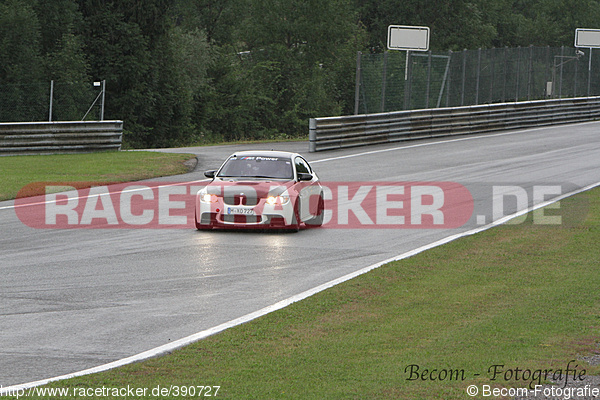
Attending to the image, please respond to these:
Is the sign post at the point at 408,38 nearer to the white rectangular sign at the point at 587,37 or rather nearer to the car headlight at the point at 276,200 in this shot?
the white rectangular sign at the point at 587,37

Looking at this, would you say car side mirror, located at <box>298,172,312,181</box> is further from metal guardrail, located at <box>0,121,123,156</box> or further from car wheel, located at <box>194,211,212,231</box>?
metal guardrail, located at <box>0,121,123,156</box>

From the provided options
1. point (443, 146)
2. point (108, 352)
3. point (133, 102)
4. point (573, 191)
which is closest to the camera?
point (108, 352)

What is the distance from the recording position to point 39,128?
25.1 meters

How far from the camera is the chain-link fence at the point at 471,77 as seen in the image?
32906 millimetres

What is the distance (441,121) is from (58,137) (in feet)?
48.1

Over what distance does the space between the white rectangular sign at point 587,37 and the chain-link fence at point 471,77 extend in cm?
711

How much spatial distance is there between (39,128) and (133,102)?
26238 mm

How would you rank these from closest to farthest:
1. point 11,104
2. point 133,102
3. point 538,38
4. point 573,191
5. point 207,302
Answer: point 207,302, point 573,191, point 11,104, point 133,102, point 538,38

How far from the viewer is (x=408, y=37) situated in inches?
1427

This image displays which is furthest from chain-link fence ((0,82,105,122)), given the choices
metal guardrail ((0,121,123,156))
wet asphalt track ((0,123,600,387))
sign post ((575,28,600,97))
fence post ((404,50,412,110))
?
sign post ((575,28,600,97))

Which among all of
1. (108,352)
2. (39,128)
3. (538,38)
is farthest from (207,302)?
(538,38)

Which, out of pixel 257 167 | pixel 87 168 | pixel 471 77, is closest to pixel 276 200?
pixel 257 167

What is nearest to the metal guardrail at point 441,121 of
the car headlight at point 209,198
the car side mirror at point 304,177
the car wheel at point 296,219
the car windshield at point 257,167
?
the car windshield at point 257,167

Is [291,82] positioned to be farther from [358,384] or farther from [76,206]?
[358,384]
